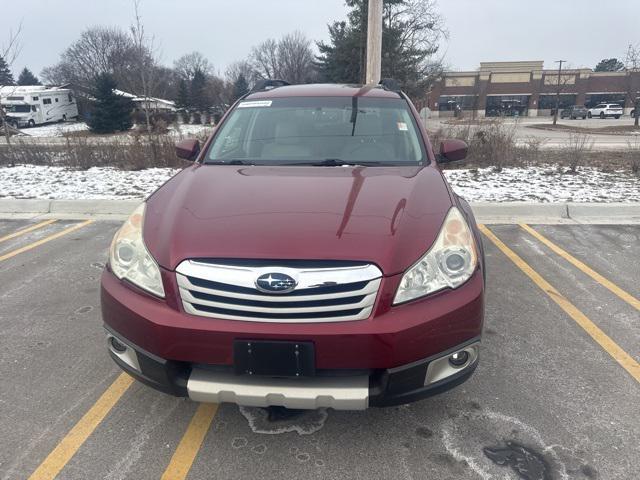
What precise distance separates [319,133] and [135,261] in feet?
5.81

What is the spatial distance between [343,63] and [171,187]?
32.5 m

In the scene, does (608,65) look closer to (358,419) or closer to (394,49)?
(394,49)

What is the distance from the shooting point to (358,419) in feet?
8.09

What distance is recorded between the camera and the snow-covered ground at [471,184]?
295 inches

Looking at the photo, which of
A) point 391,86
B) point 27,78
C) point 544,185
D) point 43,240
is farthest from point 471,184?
point 27,78

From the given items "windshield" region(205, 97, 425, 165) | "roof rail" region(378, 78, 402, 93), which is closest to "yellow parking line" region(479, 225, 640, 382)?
"windshield" region(205, 97, 425, 165)

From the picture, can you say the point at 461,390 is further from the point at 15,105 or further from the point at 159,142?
the point at 15,105

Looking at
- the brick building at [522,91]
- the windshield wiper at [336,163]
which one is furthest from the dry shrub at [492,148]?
the brick building at [522,91]

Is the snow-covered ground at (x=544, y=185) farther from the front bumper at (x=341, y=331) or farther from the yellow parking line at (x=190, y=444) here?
the yellow parking line at (x=190, y=444)

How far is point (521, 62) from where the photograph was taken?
6894 centimetres

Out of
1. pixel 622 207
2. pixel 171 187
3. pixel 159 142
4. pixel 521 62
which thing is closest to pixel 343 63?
pixel 159 142

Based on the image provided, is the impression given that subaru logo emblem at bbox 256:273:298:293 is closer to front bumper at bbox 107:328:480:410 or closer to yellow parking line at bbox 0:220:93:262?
front bumper at bbox 107:328:480:410

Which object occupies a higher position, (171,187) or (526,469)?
(171,187)

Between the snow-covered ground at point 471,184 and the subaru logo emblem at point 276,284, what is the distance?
231 inches
